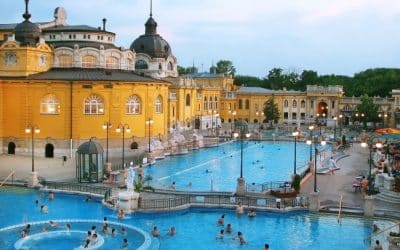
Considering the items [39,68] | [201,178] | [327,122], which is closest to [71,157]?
[39,68]

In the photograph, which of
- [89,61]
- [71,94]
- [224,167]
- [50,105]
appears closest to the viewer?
[224,167]

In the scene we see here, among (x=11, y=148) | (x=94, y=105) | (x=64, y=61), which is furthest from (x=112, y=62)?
(x=11, y=148)

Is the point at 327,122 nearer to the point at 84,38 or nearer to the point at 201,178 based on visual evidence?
the point at 84,38

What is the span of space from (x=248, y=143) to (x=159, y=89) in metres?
18.3

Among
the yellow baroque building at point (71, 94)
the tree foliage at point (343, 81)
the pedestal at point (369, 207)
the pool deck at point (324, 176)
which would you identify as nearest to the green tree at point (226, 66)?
the tree foliage at point (343, 81)

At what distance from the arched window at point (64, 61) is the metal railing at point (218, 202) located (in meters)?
28.5

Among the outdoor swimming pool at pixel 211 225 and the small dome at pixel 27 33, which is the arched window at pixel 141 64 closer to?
the small dome at pixel 27 33

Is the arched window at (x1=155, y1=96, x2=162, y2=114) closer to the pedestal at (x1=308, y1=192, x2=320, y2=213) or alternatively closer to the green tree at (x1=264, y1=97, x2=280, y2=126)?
the pedestal at (x1=308, y1=192, x2=320, y2=213)

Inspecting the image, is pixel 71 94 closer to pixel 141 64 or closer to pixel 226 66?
pixel 141 64

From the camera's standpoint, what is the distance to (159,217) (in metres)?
30.2

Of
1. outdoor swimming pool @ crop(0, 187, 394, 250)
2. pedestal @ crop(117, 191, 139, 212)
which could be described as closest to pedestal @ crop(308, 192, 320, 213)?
outdoor swimming pool @ crop(0, 187, 394, 250)

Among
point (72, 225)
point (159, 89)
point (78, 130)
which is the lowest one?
point (72, 225)

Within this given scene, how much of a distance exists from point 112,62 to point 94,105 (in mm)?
7460

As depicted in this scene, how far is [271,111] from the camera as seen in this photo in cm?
10031
